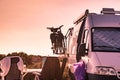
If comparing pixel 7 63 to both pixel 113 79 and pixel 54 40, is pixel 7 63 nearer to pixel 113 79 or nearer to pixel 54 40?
pixel 113 79

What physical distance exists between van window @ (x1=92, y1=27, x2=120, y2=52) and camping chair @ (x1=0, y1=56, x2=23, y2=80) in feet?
7.79

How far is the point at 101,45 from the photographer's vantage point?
14.3 m

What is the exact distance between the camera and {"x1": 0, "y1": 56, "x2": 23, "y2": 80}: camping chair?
14.4 metres

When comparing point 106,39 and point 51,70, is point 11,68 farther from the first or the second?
point 106,39

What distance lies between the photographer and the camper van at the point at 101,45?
13.3 metres

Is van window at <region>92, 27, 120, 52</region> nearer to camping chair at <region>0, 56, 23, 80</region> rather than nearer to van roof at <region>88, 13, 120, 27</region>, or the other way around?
van roof at <region>88, 13, 120, 27</region>

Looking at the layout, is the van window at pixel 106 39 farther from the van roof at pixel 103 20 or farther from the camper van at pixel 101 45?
the van roof at pixel 103 20

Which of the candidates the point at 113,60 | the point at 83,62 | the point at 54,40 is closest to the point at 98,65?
the point at 113,60

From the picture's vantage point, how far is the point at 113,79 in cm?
1320

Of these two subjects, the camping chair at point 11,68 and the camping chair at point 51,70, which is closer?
the camping chair at point 11,68

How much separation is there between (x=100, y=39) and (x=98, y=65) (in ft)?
4.88

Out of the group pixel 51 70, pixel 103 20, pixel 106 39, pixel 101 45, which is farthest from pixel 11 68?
pixel 103 20

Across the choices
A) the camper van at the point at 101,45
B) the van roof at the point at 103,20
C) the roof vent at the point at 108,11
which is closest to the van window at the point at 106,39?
the camper van at the point at 101,45

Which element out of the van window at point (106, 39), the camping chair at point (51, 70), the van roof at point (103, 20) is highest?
the van roof at point (103, 20)
